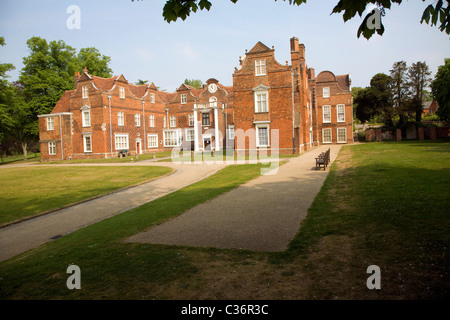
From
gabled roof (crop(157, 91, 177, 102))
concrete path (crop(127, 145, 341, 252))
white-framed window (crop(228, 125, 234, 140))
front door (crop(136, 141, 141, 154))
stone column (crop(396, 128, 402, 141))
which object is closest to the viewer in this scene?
concrete path (crop(127, 145, 341, 252))

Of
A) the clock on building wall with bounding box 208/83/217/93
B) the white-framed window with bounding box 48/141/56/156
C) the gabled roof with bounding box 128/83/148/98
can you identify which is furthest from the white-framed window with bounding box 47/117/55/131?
the clock on building wall with bounding box 208/83/217/93

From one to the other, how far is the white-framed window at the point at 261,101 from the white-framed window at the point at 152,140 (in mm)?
24014

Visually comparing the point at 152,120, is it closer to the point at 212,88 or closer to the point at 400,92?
the point at 212,88

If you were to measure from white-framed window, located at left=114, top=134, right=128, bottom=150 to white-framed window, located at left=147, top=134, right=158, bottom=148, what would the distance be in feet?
17.2

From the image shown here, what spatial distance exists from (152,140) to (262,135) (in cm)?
2474

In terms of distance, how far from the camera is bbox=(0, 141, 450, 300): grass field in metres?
4.49

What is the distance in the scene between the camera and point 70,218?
1180 centimetres

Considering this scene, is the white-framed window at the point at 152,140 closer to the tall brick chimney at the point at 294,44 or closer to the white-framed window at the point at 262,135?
the white-framed window at the point at 262,135


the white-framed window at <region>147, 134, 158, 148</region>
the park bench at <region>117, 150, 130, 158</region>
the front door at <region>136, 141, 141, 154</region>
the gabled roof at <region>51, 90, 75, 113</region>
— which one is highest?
the gabled roof at <region>51, 90, 75, 113</region>

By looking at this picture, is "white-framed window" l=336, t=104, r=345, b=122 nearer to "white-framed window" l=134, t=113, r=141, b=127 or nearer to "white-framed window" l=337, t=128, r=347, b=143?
"white-framed window" l=337, t=128, r=347, b=143

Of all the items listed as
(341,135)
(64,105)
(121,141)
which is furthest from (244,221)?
(64,105)

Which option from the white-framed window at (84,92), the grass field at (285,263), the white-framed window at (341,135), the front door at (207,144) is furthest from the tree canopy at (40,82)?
the grass field at (285,263)

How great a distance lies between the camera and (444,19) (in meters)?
3.78
